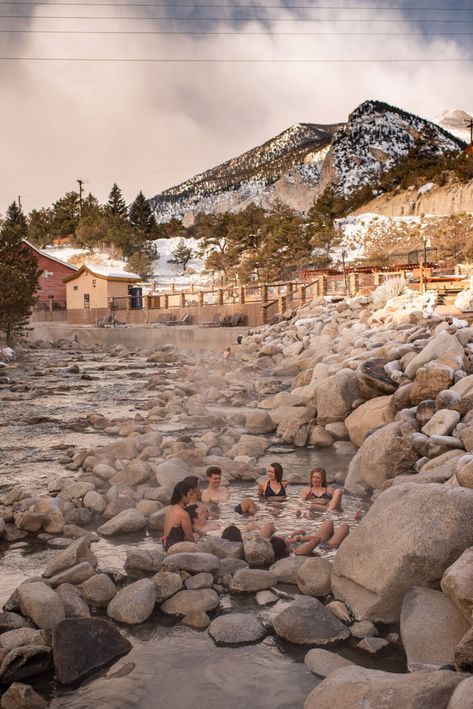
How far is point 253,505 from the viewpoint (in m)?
7.32

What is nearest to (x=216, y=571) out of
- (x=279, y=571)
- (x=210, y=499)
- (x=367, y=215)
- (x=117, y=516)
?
(x=279, y=571)

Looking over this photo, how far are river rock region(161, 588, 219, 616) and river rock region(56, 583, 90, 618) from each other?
2.01 feet

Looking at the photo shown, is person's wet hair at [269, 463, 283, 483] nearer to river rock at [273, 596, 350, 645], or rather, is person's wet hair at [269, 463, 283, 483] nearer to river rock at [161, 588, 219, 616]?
river rock at [161, 588, 219, 616]

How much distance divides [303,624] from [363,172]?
12000 centimetres

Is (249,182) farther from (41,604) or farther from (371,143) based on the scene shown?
(41,604)

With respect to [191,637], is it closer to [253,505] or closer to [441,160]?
[253,505]

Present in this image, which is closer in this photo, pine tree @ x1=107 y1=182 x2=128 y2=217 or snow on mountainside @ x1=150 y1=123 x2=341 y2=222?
pine tree @ x1=107 y1=182 x2=128 y2=217

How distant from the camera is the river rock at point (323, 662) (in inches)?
159

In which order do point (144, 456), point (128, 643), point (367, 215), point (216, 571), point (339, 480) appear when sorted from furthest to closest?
point (367, 215) < point (144, 456) < point (339, 480) < point (216, 571) < point (128, 643)

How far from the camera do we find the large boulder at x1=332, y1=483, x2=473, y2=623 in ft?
14.6

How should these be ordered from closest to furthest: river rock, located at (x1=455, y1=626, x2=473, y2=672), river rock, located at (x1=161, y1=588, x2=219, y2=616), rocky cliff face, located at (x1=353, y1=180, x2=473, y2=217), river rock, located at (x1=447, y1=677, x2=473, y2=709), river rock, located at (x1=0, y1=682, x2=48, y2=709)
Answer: river rock, located at (x1=447, y1=677, x2=473, y2=709)
river rock, located at (x1=455, y1=626, x2=473, y2=672)
river rock, located at (x1=0, y1=682, x2=48, y2=709)
river rock, located at (x1=161, y1=588, x2=219, y2=616)
rocky cliff face, located at (x1=353, y1=180, x2=473, y2=217)

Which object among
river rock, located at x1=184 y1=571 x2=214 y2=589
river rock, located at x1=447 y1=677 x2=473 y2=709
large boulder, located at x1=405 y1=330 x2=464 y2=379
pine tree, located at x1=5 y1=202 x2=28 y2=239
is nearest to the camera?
river rock, located at x1=447 y1=677 x2=473 y2=709

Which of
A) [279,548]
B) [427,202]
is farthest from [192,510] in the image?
[427,202]

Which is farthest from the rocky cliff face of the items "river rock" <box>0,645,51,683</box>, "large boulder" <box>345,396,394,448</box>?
"river rock" <box>0,645,51,683</box>
